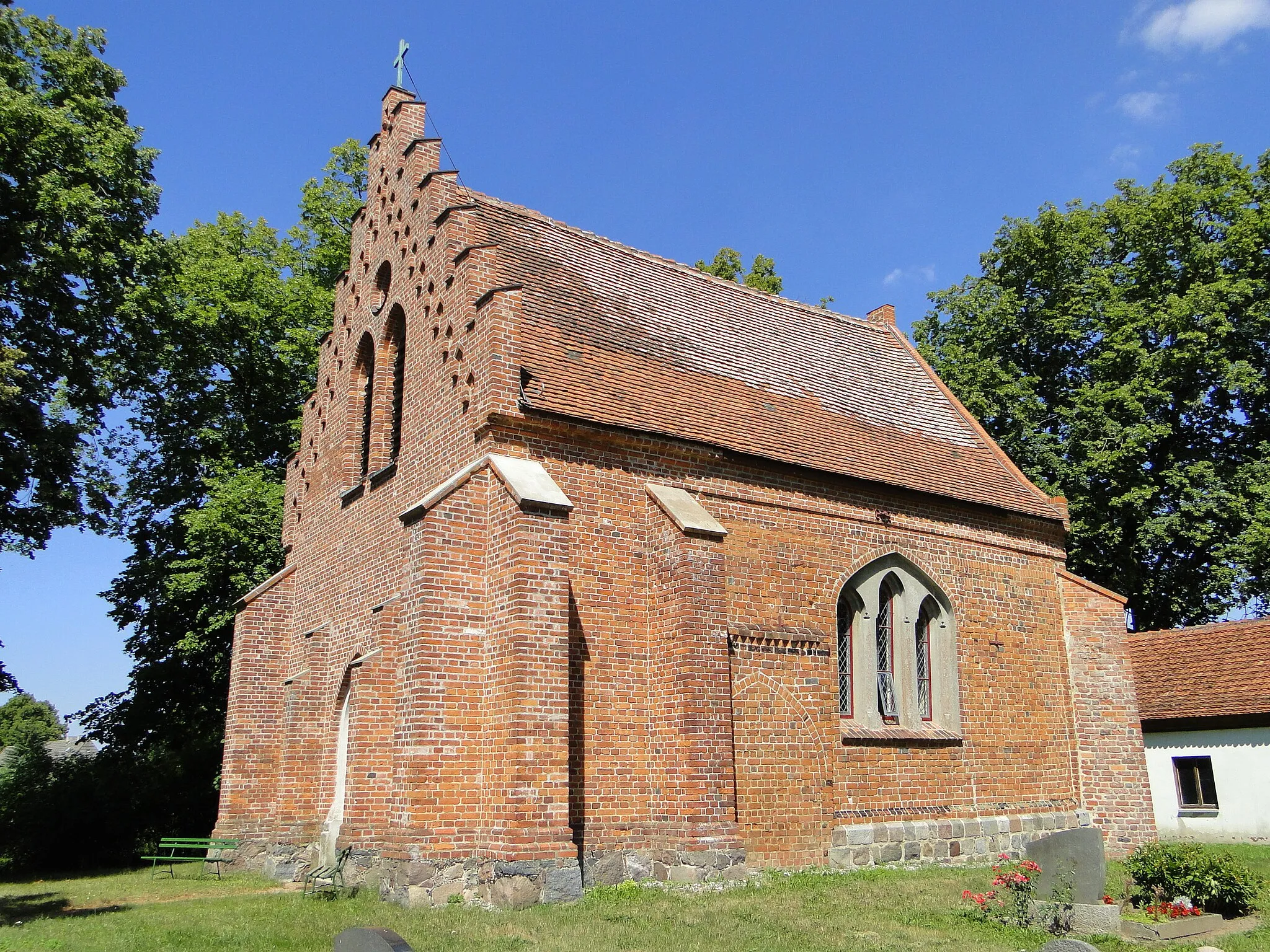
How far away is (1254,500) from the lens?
843 inches

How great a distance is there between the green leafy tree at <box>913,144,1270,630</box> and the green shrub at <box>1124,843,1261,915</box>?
1273 cm

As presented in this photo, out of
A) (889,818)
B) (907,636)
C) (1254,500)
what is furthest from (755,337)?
(1254,500)

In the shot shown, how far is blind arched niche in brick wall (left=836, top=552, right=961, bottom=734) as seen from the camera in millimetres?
13945

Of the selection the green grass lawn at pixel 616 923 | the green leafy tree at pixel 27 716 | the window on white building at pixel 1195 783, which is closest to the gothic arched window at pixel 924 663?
the green grass lawn at pixel 616 923

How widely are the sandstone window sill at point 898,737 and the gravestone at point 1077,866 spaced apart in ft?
12.8

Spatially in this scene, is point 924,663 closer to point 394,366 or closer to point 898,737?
point 898,737

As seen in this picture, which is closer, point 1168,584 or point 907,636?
point 907,636

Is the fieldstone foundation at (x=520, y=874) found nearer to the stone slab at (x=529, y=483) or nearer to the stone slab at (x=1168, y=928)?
the stone slab at (x=529, y=483)

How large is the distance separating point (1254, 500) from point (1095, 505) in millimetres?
3152

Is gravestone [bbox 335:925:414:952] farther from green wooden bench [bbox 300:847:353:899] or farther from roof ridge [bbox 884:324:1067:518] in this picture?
roof ridge [bbox 884:324:1067:518]

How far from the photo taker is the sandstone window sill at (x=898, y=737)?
517 inches

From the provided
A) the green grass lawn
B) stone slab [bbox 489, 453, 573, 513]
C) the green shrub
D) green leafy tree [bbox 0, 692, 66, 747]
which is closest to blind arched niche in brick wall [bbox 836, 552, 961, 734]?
the green grass lawn

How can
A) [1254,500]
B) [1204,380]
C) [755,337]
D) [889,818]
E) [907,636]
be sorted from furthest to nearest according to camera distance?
[1204,380], [1254,500], [755,337], [907,636], [889,818]

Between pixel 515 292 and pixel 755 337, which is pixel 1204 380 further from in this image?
pixel 515 292
